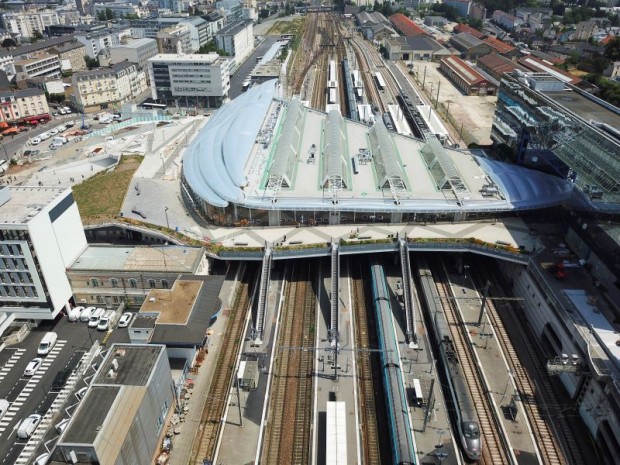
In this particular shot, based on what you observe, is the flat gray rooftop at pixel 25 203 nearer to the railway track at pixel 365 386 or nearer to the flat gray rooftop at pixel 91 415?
the flat gray rooftop at pixel 91 415

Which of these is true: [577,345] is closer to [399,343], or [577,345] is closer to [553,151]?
[399,343]

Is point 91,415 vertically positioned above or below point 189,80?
below

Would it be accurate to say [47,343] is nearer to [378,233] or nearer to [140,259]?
[140,259]

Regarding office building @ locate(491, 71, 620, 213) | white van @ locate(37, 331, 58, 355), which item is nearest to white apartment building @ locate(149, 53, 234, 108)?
office building @ locate(491, 71, 620, 213)

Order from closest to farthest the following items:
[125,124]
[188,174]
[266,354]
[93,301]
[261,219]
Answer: [266,354]
[93,301]
[261,219]
[188,174]
[125,124]

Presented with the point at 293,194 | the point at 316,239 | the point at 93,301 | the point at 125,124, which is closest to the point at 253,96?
the point at 125,124

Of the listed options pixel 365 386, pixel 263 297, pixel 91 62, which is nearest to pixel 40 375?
pixel 263 297

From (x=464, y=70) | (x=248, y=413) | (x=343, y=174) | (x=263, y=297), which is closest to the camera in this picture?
(x=248, y=413)
